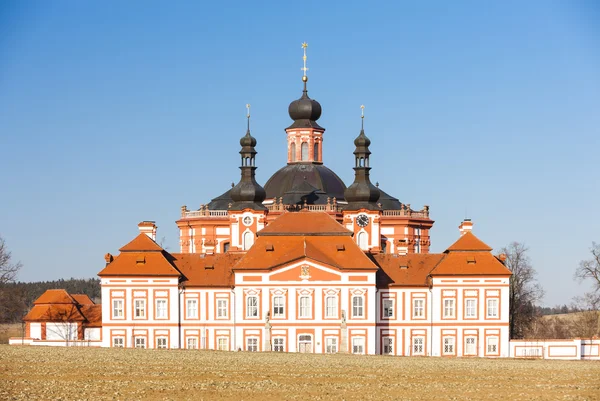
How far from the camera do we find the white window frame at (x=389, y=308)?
87.3 meters

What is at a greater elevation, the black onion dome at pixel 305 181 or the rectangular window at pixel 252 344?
the black onion dome at pixel 305 181

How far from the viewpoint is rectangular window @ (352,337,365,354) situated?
84688 millimetres

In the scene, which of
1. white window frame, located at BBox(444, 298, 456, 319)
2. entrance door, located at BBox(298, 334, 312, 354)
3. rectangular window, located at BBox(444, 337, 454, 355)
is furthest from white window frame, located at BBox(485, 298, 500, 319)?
entrance door, located at BBox(298, 334, 312, 354)

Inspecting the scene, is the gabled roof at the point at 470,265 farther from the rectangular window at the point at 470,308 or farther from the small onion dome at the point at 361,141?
the small onion dome at the point at 361,141

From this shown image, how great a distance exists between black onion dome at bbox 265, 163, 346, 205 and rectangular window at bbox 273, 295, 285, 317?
2974 centimetres

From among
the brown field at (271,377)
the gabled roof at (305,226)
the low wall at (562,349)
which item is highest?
the gabled roof at (305,226)

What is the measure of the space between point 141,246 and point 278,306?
31.7 feet

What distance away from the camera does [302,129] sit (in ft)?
391

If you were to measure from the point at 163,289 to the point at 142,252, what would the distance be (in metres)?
2.75

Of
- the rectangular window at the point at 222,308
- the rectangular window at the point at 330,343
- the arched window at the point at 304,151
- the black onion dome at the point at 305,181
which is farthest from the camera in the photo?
the arched window at the point at 304,151

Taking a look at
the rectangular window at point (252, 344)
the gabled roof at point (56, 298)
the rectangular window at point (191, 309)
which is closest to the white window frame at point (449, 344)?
the rectangular window at point (252, 344)

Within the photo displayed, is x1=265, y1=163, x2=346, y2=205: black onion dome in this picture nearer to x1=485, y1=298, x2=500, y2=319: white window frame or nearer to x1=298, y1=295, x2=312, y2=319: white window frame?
x1=298, y1=295, x2=312, y2=319: white window frame

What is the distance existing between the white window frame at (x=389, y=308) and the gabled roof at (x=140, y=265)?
12.9 meters

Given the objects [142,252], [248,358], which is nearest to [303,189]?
[142,252]
